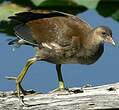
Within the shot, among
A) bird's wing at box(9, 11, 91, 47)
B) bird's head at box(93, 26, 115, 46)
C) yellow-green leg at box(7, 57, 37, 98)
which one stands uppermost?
bird's wing at box(9, 11, 91, 47)

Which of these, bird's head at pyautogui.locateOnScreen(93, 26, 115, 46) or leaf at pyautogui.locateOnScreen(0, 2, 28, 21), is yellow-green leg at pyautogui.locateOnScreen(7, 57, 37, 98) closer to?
bird's head at pyautogui.locateOnScreen(93, 26, 115, 46)

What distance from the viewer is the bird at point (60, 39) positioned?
118 inches

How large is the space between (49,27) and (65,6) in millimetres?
1967

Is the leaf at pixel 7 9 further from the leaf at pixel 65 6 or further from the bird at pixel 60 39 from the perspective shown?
the bird at pixel 60 39

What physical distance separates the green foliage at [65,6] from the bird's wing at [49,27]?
1.65 metres

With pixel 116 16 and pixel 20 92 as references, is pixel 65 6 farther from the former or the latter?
pixel 20 92

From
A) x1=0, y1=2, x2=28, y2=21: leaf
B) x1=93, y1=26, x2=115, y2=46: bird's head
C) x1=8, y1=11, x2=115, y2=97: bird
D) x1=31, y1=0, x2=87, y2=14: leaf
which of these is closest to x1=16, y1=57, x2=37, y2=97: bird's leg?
x1=8, y1=11, x2=115, y2=97: bird

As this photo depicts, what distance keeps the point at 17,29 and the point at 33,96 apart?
0.94 ft

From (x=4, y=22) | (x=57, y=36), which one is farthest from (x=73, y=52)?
(x=4, y=22)

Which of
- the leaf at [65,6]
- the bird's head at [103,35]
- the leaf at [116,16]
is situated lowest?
the leaf at [116,16]

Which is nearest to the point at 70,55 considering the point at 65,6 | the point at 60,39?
the point at 60,39

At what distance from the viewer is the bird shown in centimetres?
300

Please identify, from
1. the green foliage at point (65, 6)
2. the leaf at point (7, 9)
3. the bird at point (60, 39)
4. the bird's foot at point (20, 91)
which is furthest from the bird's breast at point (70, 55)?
the green foliage at point (65, 6)

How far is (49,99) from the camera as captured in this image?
2.92m
